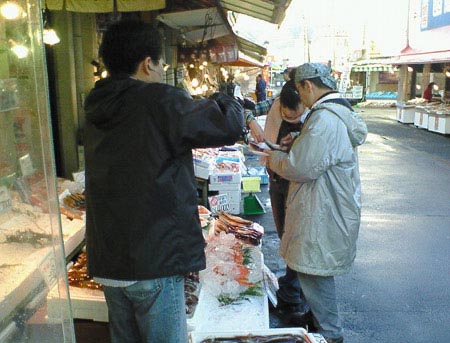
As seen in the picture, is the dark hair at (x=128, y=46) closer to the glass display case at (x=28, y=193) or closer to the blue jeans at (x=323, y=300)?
the glass display case at (x=28, y=193)

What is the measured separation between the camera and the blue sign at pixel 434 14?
71.3 ft

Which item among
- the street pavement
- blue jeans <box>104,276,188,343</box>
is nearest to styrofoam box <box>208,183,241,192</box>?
the street pavement

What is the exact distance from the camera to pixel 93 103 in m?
2.03

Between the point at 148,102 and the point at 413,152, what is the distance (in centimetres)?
1481

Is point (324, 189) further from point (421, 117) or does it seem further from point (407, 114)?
point (407, 114)

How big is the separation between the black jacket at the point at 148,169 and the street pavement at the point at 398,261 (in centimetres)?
276

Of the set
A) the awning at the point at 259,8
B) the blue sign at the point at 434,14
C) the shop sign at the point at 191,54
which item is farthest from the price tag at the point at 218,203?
the blue sign at the point at 434,14

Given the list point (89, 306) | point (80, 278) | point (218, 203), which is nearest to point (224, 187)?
point (218, 203)

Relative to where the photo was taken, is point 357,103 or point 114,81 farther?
point 357,103

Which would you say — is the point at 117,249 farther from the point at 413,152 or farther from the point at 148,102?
the point at 413,152

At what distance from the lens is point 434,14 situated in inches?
917

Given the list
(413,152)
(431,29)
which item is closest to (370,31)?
(431,29)

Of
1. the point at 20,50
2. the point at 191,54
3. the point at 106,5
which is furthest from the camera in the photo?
the point at 191,54

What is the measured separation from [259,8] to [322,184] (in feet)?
18.6
